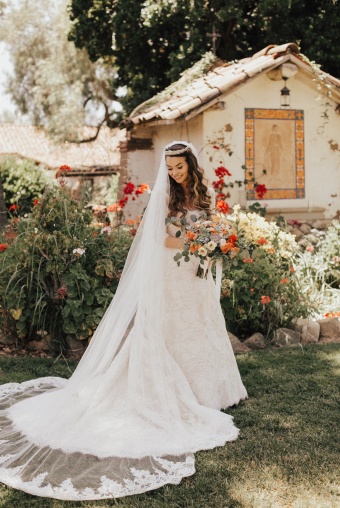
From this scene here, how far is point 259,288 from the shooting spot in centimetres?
630

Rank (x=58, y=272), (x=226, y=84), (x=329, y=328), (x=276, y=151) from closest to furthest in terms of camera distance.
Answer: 1. (x=58, y=272)
2. (x=329, y=328)
3. (x=226, y=84)
4. (x=276, y=151)

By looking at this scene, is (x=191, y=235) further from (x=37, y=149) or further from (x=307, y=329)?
(x=37, y=149)

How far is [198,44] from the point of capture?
1474 cm

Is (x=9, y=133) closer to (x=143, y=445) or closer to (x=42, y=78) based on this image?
(x=42, y=78)

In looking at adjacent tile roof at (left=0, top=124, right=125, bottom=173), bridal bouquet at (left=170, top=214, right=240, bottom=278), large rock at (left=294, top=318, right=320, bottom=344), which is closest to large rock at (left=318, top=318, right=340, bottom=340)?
large rock at (left=294, top=318, right=320, bottom=344)

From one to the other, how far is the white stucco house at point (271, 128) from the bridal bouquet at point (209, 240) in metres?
6.04

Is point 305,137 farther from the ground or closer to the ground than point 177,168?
farther from the ground

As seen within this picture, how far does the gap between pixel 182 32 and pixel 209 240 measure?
12761 millimetres

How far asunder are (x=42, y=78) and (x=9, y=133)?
8.75m

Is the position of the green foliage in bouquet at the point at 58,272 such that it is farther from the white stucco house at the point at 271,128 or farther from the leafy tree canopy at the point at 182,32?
the leafy tree canopy at the point at 182,32

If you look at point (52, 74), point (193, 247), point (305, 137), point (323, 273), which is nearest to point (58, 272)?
point (193, 247)

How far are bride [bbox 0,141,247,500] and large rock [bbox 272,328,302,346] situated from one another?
6.02ft

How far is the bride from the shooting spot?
11.8ft

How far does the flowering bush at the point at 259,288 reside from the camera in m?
6.20
